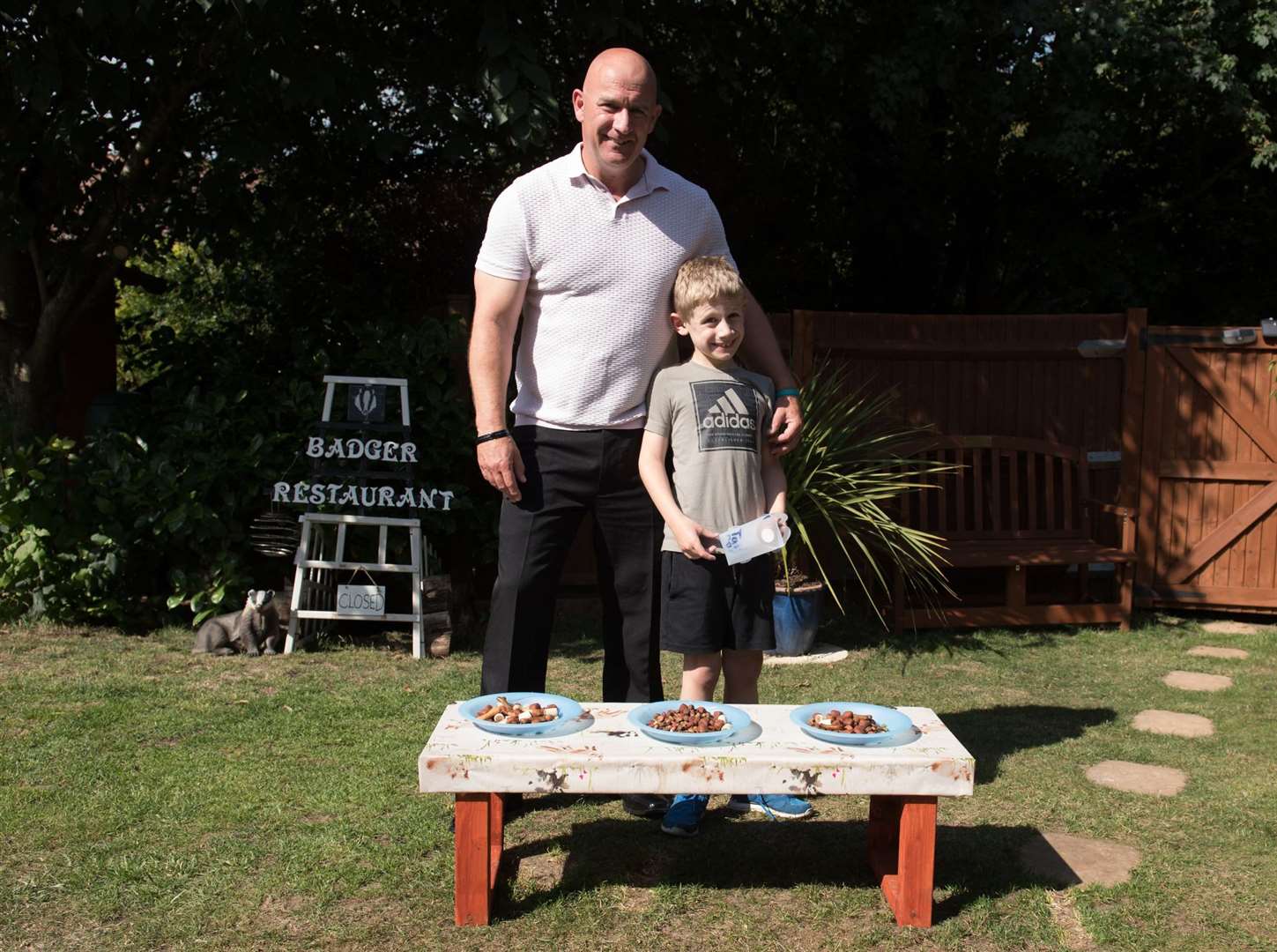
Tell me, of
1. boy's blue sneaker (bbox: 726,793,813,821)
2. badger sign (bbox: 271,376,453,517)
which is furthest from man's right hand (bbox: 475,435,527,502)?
badger sign (bbox: 271,376,453,517)

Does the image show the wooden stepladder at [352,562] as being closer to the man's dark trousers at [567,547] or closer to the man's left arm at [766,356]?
the man's dark trousers at [567,547]

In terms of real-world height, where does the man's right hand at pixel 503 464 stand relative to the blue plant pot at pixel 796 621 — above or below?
above

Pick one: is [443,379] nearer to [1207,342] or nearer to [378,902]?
[378,902]

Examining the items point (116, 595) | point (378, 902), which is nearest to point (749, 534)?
point (378, 902)

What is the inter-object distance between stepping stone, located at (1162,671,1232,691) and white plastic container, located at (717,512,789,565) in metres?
3.06

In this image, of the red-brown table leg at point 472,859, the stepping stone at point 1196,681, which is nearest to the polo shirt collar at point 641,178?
the red-brown table leg at point 472,859

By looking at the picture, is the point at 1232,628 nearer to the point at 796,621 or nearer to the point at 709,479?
the point at 796,621

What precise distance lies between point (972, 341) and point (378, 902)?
4.91 meters

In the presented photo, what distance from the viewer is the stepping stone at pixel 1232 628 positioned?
257 inches

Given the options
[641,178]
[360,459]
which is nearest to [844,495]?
[360,459]

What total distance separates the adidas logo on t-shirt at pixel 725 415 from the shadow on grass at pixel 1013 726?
157 centimetres

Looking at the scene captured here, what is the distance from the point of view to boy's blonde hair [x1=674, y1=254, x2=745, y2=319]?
10.4 feet

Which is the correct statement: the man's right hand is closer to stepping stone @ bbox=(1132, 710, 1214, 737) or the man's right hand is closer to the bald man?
the bald man

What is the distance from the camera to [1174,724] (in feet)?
Result: 15.5
